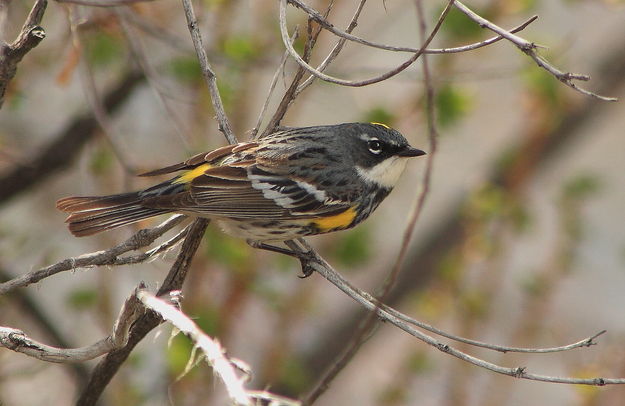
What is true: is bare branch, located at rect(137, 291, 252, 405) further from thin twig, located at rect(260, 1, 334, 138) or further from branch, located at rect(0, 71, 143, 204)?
branch, located at rect(0, 71, 143, 204)

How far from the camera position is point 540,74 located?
559 centimetres

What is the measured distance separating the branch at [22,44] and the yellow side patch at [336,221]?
1.60 metres

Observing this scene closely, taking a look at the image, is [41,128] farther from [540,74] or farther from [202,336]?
[202,336]

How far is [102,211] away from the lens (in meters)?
3.89

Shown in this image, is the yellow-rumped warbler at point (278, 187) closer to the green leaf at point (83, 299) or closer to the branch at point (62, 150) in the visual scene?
the branch at point (62, 150)

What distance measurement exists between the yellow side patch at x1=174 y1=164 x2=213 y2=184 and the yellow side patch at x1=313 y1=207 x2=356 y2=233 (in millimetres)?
593

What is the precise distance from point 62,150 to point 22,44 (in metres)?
2.27

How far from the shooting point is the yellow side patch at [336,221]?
402cm

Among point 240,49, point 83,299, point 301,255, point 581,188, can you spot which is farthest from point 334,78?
point 581,188

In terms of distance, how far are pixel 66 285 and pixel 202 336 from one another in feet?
20.3

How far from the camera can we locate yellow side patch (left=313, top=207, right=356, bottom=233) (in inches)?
158

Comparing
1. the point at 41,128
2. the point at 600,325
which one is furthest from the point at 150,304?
the point at 600,325

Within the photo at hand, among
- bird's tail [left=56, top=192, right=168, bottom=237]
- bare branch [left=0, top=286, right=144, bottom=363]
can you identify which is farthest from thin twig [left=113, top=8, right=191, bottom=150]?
bare branch [left=0, top=286, right=144, bottom=363]

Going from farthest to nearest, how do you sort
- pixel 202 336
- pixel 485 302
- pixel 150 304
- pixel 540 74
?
pixel 485 302, pixel 540 74, pixel 150 304, pixel 202 336
